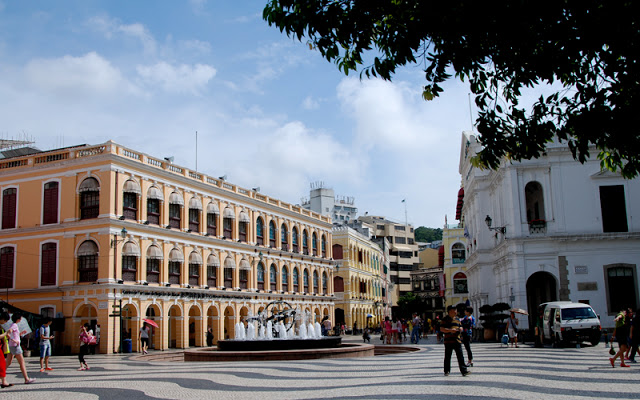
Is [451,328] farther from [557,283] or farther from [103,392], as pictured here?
[557,283]

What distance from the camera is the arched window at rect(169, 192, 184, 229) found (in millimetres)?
45053

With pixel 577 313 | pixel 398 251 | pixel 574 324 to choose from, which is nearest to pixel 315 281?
pixel 577 313

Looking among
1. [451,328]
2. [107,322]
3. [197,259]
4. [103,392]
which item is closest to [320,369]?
[451,328]

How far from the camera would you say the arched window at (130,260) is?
130ft

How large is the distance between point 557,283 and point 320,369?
2057cm

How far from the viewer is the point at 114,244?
38625 millimetres

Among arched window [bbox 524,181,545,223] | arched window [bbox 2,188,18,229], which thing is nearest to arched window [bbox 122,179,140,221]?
arched window [bbox 2,188,18,229]

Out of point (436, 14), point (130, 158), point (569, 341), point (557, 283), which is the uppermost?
point (130, 158)

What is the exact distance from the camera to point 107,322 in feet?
123

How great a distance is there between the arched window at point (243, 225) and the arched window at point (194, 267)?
6.63m

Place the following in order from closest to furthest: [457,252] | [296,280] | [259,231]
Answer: [259,231] < [296,280] < [457,252]

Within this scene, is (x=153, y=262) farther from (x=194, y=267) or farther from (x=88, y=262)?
(x=194, y=267)

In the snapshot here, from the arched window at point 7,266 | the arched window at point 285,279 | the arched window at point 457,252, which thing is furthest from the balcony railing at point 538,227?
the arched window at point 457,252

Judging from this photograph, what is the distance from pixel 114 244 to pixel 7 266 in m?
8.39
